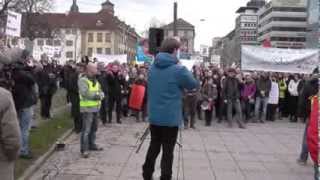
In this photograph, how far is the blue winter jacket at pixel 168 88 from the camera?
8211 mm

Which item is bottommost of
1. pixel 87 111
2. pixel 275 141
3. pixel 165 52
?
pixel 275 141

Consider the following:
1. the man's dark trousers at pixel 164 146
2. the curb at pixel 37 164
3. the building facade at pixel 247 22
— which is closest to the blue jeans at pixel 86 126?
the curb at pixel 37 164

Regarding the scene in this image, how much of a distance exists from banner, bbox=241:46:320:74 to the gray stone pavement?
5761 millimetres

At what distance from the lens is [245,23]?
A: 172 m

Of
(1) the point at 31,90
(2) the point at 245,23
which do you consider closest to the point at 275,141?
(1) the point at 31,90

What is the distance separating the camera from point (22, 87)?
1013 cm

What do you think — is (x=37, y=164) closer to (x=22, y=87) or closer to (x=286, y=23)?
(x=22, y=87)

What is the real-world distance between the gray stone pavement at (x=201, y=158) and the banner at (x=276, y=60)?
576 centimetres

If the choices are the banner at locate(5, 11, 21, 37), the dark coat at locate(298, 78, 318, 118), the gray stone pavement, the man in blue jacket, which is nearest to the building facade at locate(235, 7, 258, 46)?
the gray stone pavement

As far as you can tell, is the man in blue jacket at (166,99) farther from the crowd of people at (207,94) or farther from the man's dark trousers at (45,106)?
the man's dark trousers at (45,106)

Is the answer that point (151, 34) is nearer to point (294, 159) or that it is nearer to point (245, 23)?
point (294, 159)

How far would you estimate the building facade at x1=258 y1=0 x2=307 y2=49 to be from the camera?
14825 cm

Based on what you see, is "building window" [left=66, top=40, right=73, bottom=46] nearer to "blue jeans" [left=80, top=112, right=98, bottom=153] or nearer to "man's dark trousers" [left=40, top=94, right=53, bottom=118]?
"man's dark trousers" [left=40, top=94, right=53, bottom=118]

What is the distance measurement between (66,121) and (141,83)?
11.9ft
